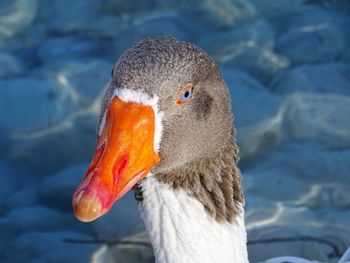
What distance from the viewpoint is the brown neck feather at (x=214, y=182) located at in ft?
9.87

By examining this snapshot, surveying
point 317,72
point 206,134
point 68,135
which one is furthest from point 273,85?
point 206,134

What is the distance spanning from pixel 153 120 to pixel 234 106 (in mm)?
2499

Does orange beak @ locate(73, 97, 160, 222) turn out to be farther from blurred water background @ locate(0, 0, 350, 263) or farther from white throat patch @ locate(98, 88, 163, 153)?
blurred water background @ locate(0, 0, 350, 263)

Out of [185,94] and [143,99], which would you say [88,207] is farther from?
[185,94]

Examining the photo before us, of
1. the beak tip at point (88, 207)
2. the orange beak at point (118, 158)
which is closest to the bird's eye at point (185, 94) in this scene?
the orange beak at point (118, 158)

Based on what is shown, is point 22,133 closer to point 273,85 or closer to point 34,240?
point 34,240

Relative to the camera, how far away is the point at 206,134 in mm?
3006

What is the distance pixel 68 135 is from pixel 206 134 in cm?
232

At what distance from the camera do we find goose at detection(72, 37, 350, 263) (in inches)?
107

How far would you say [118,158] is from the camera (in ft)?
8.82

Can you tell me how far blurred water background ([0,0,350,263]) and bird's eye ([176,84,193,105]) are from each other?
168cm

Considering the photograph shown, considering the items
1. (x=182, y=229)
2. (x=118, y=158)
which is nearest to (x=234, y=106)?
(x=182, y=229)

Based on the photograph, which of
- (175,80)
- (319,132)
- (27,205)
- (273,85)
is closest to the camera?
(175,80)

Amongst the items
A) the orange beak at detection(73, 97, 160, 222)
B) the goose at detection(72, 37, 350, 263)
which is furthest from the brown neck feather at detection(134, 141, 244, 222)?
the orange beak at detection(73, 97, 160, 222)
